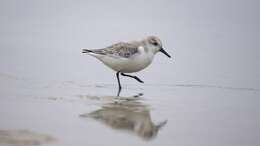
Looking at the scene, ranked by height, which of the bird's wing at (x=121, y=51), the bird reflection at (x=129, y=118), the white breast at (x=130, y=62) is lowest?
the bird reflection at (x=129, y=118)

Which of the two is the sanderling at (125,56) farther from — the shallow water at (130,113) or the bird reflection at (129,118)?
the bird reflection at (129,118)

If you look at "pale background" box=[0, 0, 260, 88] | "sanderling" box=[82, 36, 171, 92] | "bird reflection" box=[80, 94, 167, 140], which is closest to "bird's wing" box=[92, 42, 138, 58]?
"sanderling" box=[82, 36, 171, 92]

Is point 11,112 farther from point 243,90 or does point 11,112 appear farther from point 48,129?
point 243,90

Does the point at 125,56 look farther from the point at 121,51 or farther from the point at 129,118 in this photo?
the point at 129,118

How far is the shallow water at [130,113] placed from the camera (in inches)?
168

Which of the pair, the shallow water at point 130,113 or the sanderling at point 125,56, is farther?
the sanderling at point 125,56

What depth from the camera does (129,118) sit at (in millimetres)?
4758

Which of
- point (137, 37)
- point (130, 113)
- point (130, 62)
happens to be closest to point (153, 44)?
point (130, 62)

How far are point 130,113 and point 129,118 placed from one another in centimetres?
24

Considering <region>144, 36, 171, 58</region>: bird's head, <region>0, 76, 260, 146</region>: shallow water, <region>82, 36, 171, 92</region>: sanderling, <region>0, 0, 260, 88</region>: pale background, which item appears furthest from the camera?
<region>0, 0, 260, 88</region>: pale background

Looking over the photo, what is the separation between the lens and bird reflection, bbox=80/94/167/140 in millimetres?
4430

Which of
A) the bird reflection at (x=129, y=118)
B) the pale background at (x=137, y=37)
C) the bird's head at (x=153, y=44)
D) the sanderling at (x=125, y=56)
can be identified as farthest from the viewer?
the pale background at (x=137, y=37)

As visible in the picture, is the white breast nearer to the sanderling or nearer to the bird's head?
the sanderling

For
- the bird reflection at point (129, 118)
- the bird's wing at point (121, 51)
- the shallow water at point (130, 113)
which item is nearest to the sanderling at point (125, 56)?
the bird's wing at point (121, 51)
